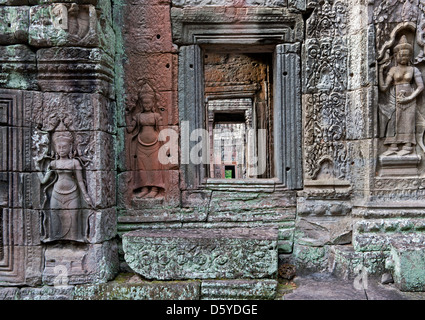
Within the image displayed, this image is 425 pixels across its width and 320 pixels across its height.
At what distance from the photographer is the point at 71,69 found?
134 inches

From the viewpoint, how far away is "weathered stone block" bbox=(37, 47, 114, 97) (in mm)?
3393

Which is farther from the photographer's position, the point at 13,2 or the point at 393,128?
the point at 393,128

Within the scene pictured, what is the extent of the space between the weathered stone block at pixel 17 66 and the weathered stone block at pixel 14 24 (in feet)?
0.23

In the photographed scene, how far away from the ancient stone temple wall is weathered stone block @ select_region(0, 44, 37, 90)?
14 mm

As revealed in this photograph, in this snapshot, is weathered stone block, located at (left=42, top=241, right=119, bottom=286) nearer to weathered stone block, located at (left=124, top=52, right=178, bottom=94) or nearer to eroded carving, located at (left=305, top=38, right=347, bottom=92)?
weathered stone block, located at (left=124, top=52, right=178, bottom=94)

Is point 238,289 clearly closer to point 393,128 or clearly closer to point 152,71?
point 393,128

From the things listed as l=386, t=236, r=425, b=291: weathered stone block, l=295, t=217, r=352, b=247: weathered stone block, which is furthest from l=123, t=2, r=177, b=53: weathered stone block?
l=386, t=236, r=425, b=291: weathered stone block

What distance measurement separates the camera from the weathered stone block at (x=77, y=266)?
135 inches

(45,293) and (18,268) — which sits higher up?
(18,268)

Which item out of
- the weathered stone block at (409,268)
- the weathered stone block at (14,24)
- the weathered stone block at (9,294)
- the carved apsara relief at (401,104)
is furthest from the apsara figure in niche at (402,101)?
the weathered stone block at (9,294)

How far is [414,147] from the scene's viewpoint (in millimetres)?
3709

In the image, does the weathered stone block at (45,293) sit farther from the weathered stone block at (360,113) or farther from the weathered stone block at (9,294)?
the weathered stone block at (360,113)

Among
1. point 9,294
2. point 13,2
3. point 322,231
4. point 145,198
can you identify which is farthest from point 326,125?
point 9,294

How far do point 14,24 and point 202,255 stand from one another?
2.97 metres
